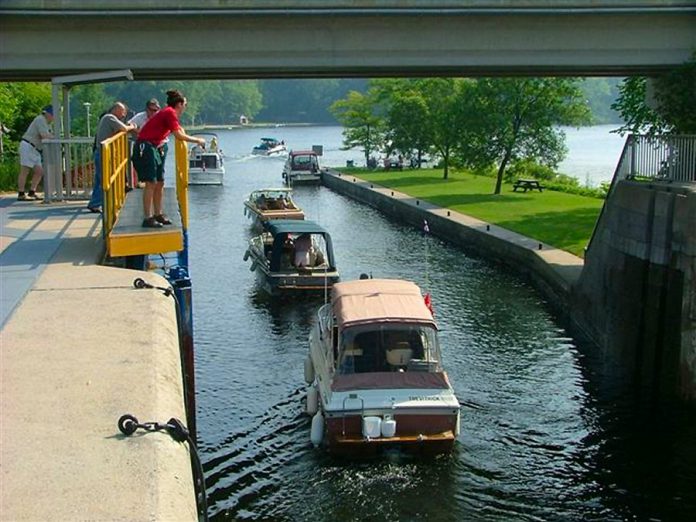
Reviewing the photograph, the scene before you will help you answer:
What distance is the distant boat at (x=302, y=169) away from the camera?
220 ft

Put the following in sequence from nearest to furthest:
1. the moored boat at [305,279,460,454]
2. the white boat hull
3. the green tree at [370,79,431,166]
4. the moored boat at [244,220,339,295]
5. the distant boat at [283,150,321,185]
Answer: the moored boat at [305,279,460,454] → the moored boat at [244,220,339,295] → the white boat hull → the green tree at [370,79,431,166] → the distant boat at [283,150,321,185]

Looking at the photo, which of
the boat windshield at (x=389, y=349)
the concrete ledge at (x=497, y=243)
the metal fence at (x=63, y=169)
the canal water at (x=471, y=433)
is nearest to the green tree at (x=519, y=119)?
the concrete ledge at (x=497, y=243)

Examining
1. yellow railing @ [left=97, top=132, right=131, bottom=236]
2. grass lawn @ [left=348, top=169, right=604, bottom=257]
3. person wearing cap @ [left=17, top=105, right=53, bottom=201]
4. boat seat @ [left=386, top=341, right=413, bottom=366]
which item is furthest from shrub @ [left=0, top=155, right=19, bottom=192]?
grass lawn @ [left=348, top=169, right=604, bottom=257]

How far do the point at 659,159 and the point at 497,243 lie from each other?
11.2 m

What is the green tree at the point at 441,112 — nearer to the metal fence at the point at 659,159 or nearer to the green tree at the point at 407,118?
the green tree at the point at 407,118

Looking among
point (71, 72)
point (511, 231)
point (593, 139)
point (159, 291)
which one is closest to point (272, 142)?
point (593, 139)

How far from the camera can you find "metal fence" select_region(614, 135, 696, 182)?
830 inches

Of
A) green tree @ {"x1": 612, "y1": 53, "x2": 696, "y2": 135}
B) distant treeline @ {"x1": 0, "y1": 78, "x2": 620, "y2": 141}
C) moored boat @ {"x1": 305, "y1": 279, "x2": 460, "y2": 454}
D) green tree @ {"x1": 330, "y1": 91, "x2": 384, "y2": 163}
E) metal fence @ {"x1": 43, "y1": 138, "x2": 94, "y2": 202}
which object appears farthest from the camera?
green tree @ {"x1": 330, "y1": 91, "x2": 384, "y2": 163}

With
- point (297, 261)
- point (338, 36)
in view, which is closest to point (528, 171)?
point (297, 261)

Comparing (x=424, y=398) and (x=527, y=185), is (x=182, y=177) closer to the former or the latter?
(x=424, y=398)

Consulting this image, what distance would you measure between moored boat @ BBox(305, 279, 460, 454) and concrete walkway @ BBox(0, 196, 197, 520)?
4489mm

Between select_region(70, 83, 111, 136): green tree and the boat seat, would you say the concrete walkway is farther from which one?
select_region(70, 83, 111, 136): green tree

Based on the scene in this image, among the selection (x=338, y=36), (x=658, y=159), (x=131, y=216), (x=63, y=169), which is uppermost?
(x=338, y=36)

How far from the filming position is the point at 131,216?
13.6m
